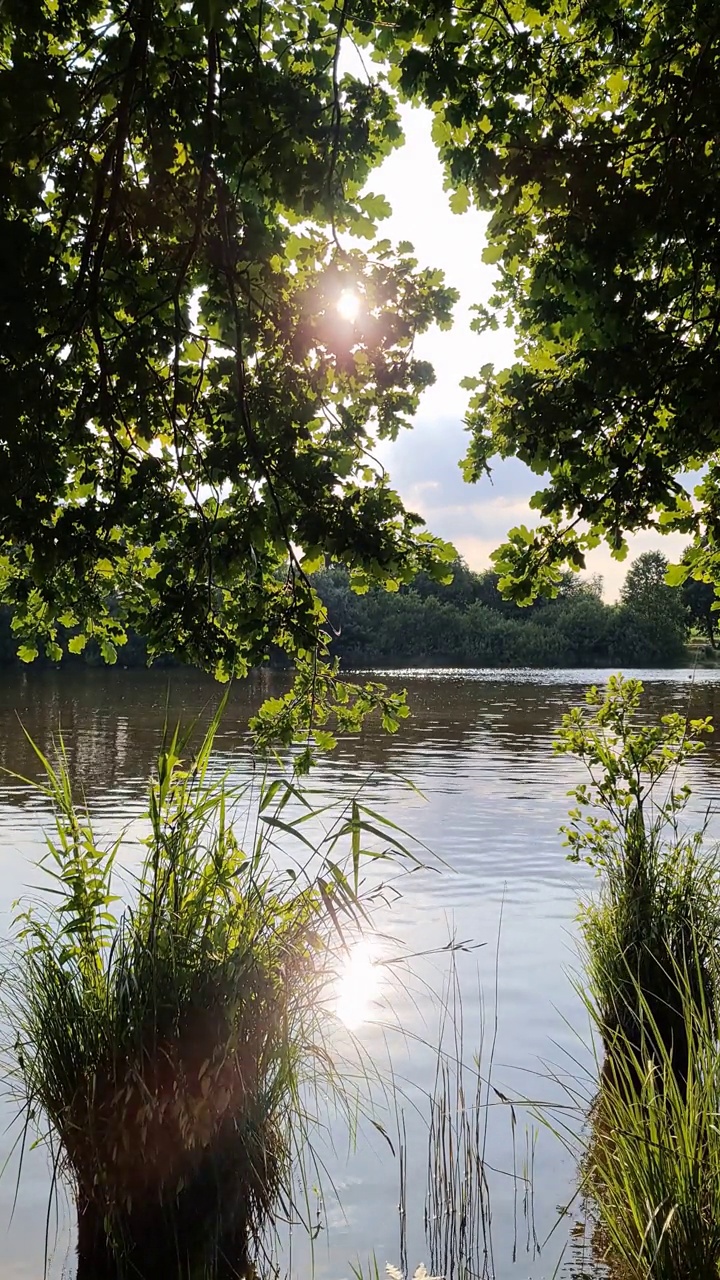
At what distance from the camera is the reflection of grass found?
3.48m

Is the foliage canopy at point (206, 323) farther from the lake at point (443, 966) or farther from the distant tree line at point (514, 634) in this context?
the distant tree line at point (514, 634)

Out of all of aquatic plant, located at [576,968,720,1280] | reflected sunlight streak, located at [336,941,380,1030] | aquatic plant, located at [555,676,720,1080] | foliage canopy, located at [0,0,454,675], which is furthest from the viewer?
reflected sunlight streak, located at [336,941,380,1030]

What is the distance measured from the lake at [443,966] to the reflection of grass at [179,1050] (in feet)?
1.83

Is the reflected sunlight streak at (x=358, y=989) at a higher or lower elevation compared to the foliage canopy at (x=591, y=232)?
lower

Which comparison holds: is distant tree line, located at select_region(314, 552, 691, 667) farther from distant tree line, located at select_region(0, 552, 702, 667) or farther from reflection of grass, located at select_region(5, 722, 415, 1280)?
reflection of grass, located at select_region(5, 722, 415, 1280)

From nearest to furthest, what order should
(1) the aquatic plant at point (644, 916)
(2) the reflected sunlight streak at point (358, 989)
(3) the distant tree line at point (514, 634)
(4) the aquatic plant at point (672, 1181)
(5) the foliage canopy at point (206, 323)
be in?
(4) the aquatic plant at point (672, 1181), (5) the foliage canopy at point (206, 323), (1) the aquatic plant at point (644, 916), (2) the reflected sunlight streak at point (358, 989), (3) the distant tree line at point (514, 634)

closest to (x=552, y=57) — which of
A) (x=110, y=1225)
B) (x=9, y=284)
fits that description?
(x=9, y=284)

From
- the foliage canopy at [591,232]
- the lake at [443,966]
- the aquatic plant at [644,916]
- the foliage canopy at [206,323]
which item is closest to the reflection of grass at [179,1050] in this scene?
the lake at [443,966]

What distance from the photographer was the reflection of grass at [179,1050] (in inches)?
137

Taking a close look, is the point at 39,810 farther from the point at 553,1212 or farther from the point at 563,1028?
the point at 553,1212

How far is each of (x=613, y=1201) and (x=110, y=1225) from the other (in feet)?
6.10

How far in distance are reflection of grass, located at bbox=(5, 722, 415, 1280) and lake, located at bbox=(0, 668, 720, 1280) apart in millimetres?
557

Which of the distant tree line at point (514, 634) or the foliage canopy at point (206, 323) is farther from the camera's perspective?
the distant tree line at point (514, 634)

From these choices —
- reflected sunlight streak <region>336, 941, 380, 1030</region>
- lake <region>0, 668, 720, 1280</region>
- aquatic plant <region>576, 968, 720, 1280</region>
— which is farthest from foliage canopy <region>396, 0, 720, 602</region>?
reflected sunlight streak <region>336, 941, 380, 1030</region>
